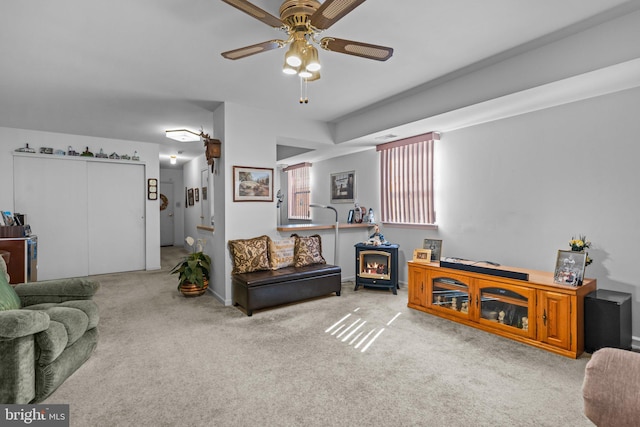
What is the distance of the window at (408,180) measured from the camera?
4.40m

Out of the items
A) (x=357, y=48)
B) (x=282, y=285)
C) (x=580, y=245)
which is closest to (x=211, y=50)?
(x=357, y=48)

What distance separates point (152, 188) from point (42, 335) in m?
4.78

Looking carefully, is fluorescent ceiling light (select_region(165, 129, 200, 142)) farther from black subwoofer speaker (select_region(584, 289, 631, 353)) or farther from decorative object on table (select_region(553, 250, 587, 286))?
black subwoofer speaker (select_region(584, 289, 631, 353))

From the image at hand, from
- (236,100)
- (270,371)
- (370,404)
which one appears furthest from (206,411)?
(236,100)

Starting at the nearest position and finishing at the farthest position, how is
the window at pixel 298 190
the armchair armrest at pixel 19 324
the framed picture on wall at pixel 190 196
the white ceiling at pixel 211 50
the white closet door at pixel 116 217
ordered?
the armchair armrest at pixel 19 324, the white ceiling at pixel 211 50, the white closet door at pixel 116 217, the window at pixel 298 190, the framed picture on wall at pixel 190 196

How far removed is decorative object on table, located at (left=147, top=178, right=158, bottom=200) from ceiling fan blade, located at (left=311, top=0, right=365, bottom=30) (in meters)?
5.44

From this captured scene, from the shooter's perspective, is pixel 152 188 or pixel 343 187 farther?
pixel 152 188

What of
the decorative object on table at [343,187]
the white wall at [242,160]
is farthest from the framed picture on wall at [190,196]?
the white wall at [242,160]

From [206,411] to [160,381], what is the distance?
0.55 m

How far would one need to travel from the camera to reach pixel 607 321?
247cm

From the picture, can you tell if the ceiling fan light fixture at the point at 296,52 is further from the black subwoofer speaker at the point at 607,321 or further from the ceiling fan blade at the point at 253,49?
the black subwoofer speaker at the point at 607,321

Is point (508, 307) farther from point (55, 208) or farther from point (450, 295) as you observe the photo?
point (55, 208)

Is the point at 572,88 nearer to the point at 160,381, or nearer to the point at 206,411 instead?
the point at 206,411

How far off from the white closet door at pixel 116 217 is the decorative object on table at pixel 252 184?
3.19 m
